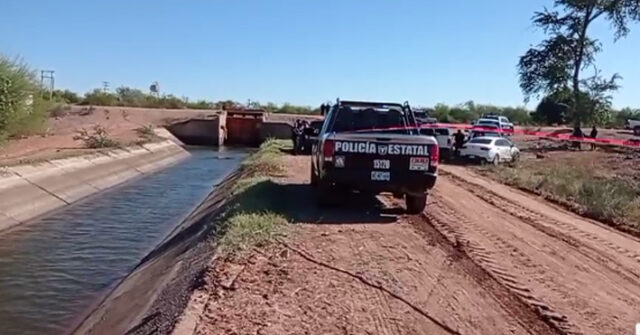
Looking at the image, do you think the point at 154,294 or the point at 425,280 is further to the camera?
the point at 154,294

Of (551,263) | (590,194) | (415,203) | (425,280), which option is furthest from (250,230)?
(590,194)

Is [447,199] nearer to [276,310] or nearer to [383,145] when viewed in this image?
[383,145]

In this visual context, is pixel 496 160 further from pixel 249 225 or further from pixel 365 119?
pixel 249 225

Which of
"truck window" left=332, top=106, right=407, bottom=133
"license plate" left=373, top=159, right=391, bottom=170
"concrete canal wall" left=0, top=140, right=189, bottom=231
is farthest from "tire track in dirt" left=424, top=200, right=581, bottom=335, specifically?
"concrete canal wall" left=0, top=140, right=189, bottom=231

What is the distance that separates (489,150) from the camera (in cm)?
3325

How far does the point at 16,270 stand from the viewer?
13.9 m

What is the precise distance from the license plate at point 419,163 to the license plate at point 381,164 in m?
0.42

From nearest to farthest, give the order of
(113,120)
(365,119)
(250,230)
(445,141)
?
(250,230) → (365,119) → (445,141) → (113,120)

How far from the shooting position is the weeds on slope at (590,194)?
Result: 1515 centimetres

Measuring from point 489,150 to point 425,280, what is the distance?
84.7 ft

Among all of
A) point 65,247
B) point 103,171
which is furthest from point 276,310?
point 103,171

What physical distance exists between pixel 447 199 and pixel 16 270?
950 centimetres

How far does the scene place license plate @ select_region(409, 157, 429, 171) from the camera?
13039mm

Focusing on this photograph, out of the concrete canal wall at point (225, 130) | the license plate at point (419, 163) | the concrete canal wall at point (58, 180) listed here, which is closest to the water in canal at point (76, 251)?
the concrete canal wall at point (58, 180)
